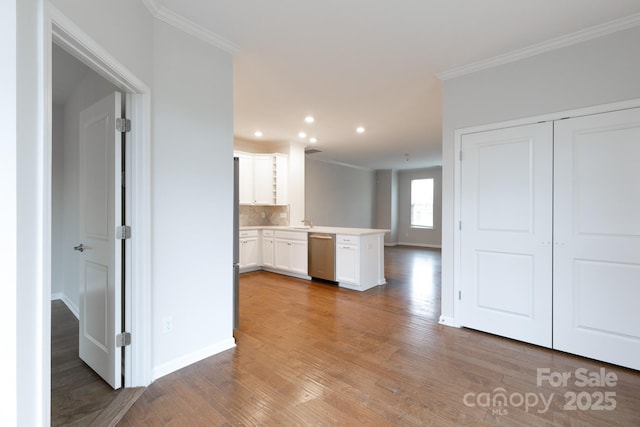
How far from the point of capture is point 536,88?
8.89ft

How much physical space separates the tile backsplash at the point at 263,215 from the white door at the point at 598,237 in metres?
4.85

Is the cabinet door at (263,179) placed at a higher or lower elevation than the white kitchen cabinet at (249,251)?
higher

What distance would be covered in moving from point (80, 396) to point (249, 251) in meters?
3.94

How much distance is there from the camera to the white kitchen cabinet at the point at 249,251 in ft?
18.8

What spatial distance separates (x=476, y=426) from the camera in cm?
171

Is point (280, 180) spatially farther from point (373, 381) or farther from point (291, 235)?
point (373, 381)

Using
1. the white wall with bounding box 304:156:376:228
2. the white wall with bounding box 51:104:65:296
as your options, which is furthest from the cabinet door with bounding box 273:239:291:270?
the white wall with bounding box 51:104:65:296

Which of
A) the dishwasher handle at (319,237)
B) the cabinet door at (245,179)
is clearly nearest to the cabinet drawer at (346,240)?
the dishwasher handle at (319,237)

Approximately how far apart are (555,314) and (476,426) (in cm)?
157

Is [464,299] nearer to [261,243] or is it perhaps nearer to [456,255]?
[456,255]

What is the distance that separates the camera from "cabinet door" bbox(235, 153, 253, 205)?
235 inches

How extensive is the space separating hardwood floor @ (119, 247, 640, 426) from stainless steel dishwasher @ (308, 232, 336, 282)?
4.84 ft

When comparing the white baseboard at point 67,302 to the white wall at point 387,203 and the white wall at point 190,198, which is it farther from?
the white wall at point 387,203

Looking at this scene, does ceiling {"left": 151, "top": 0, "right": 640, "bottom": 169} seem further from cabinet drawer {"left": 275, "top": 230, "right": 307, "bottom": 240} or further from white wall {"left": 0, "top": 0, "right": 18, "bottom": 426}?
cabinet drawer {"left": 275, "top": 230, "right": 307, "bottom": 240}
